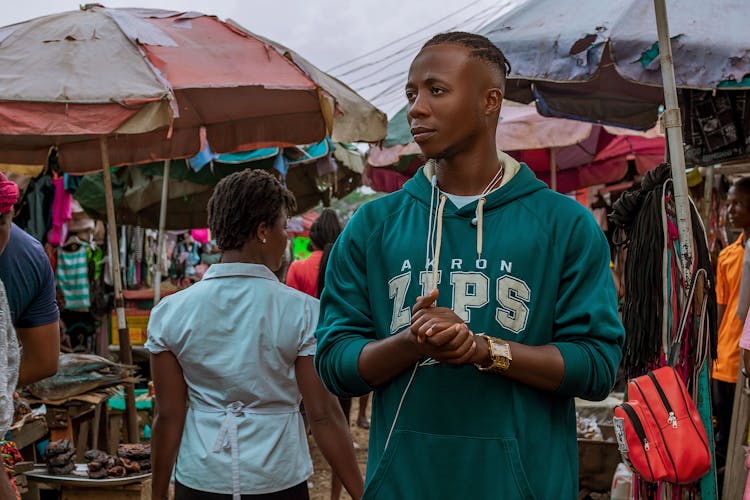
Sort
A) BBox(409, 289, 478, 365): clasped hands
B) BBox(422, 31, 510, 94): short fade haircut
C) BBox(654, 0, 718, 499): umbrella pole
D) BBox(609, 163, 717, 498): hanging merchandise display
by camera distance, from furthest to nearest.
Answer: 1. BBox(609, 163, 717, 498): hanging merchandise display
2. BBox(654, 0, 718, 499): umbrella pole
3. BBox(422, 31, 510, 94): short fade haircut
4. BBox(409, 289, 478, 365): clasped hands

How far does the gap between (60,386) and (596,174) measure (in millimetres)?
7563

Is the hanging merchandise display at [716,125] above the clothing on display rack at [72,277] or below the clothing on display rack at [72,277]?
above

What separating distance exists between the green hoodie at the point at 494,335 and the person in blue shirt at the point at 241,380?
38.4 inches

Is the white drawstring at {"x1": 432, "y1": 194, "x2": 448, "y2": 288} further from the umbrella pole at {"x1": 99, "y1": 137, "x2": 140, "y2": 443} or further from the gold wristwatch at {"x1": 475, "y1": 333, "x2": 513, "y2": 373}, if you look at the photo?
the umbrella pole at {"x1": 99, "y1": 137, "x2": 140, "y2": 443}

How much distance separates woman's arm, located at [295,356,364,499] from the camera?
281cm

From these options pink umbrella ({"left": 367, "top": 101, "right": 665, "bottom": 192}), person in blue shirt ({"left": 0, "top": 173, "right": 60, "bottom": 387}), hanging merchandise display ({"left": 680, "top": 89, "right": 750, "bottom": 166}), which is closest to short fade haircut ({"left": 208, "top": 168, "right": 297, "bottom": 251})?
person in blue shirt ({"left": 0, "top": 173, "right": 60, "bottom": 387})

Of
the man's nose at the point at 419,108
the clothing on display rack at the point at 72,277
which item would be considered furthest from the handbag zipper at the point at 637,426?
the clothing on display rack at the point at 72,277

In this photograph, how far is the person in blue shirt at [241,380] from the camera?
270 cm

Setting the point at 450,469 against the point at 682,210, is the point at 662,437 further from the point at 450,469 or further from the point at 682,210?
the point at 450,469

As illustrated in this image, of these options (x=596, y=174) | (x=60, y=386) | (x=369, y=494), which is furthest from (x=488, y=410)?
(x=596, y=174)

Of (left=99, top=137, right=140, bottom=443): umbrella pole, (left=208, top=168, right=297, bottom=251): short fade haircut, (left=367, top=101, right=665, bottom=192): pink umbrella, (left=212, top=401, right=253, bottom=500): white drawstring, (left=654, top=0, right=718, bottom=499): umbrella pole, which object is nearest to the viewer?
(left=212, top=401, right=253, bottom=500): white drawstring

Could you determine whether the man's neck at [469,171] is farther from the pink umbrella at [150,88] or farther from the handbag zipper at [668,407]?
the pink umbrella at [150,88]

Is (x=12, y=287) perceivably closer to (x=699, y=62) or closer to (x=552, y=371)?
(x=552, y=371)

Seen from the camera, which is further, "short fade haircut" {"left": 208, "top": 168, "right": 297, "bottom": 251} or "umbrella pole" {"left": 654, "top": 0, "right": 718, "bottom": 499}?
"umbrella pole" {"left": 654, "top": 0, "right": 718, "bottom": 499}
